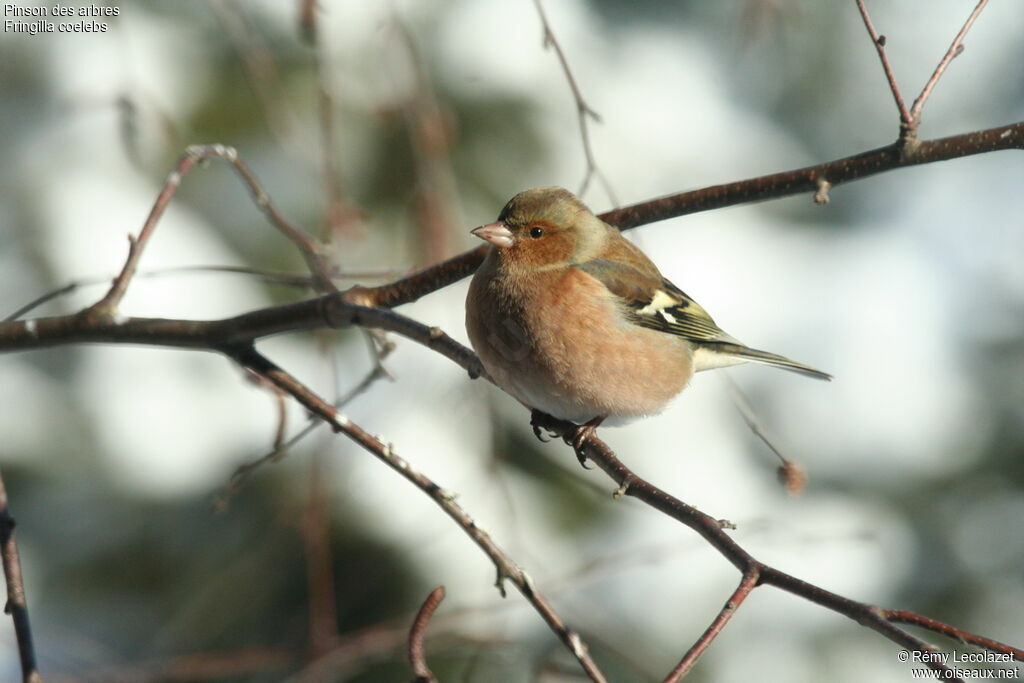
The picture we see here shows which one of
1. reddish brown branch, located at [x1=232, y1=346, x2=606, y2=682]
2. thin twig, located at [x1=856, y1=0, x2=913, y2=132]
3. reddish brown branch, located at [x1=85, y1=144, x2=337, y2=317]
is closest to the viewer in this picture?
reddish brown branch, located at [x1=232, y1=346, x2=606, y2=682]

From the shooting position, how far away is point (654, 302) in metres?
3.21

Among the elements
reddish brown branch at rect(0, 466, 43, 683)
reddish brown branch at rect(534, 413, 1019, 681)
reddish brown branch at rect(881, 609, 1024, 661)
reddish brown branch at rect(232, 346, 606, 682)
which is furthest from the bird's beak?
reddish brown branch at rect(881, 609, 1024, 661)

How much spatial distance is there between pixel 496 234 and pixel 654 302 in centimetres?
61

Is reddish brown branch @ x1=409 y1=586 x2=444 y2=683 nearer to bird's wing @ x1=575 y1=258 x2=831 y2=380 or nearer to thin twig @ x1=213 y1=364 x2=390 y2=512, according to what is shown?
thin twig @ x1=213 y1=364 x2=390 y2=512

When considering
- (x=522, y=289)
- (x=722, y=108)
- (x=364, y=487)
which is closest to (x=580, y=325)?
(x=522, y=289)

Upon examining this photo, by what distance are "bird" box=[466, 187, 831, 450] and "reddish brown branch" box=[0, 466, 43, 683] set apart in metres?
1.28

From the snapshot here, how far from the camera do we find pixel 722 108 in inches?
235

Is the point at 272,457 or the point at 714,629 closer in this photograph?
the point at 714,629

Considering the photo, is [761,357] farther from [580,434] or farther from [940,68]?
[940,68]

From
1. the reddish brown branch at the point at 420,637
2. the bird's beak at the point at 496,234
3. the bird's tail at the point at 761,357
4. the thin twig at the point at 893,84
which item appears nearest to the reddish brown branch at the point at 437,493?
the reddish brown branch at the point at 420,637

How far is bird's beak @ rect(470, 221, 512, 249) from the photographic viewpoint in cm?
295

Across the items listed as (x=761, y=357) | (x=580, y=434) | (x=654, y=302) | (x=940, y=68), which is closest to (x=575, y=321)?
(x=580, y=434)

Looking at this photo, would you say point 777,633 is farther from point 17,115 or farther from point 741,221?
point 17,115

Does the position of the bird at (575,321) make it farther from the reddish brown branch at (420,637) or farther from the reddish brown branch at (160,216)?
the reddish brown branch at (420,637)
